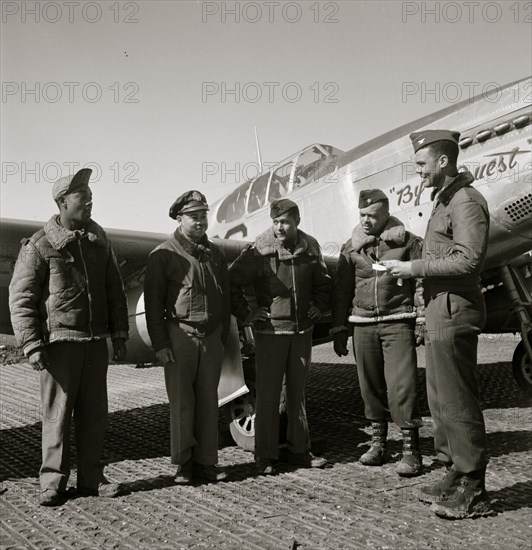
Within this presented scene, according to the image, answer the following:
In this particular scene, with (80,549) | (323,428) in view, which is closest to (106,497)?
(80,549)

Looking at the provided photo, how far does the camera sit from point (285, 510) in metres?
3.49

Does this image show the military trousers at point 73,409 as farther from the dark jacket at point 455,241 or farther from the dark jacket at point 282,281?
the dark jacket at point 455,241

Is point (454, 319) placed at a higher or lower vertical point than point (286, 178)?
lower

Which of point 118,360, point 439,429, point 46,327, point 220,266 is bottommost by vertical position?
point 439,429

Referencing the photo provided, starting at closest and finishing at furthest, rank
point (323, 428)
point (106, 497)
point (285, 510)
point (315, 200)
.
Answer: point (285, 510)
point (106, 497)
point (323, 428)
point (315, 200)

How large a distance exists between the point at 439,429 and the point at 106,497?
197cm

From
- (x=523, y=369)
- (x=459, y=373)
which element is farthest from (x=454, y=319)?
(x=523, y=369)

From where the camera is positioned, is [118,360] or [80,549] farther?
[118,360]

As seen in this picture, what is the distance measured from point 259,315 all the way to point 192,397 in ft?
2.38

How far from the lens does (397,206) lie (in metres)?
6.04

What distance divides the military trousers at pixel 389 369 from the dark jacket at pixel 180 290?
103 cm

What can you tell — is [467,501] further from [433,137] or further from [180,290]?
[180,290]

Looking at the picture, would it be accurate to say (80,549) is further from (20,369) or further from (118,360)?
(20,369)

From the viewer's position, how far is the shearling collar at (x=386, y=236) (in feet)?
14.2
